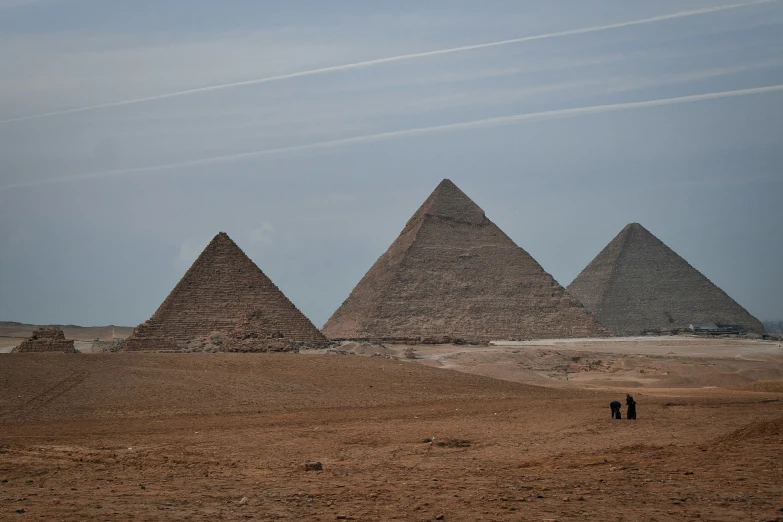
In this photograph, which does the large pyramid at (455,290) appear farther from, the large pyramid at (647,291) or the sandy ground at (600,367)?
the sandy ground at (600,367)

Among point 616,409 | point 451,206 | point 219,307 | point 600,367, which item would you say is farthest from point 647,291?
point 616,409

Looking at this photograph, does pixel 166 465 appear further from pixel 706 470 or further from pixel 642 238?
pixel 642 238

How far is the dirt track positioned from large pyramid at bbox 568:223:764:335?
68262 millimetres

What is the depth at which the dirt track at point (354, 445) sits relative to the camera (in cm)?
864

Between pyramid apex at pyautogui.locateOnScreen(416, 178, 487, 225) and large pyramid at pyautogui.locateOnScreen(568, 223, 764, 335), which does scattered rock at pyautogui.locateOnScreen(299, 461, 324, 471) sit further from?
large pyramid at pyautogui.locateOnScreen(568, 223, 764, 335)

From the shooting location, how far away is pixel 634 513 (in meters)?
8.13

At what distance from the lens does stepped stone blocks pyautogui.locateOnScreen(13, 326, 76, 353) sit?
1141 inches

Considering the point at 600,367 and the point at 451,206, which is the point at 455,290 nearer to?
the point at 451,206

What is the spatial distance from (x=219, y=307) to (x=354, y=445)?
900 inches

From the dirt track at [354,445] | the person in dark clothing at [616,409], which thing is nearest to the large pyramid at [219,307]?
the dirt track at [354,445]

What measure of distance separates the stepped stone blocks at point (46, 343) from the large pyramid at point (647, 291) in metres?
65.6

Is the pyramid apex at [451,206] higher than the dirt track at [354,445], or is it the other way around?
the pyramid apex at [451,206]

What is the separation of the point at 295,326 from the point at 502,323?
42994mm

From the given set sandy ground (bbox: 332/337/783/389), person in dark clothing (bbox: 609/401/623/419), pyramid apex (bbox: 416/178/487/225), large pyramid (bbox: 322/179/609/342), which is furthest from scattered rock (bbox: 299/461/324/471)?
pyramid apex (bbox: 416/178/487/225)
